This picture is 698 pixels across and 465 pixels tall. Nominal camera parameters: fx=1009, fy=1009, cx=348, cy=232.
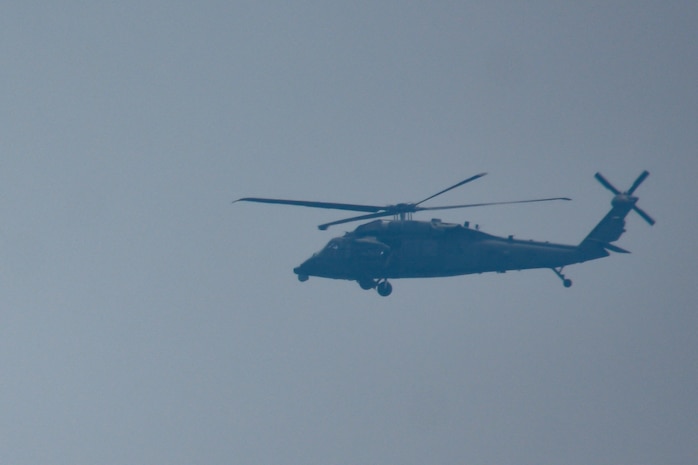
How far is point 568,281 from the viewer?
175 feet

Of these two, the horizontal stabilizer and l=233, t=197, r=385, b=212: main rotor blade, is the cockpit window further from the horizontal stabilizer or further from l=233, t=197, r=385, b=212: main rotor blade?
the horizontal stabilizer

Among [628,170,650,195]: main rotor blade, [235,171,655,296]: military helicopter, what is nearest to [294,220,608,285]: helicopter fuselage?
[235,171,655,296]: military helicopter

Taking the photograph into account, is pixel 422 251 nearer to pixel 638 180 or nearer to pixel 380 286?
pixel 380 286

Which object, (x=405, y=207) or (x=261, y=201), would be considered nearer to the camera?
(x=261, y=201)

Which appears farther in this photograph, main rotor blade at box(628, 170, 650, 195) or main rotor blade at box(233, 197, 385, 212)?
main rotor blade at box(628, 170, 650, 195)

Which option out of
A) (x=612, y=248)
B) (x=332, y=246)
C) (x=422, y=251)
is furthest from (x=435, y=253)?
(x=612, y=248)

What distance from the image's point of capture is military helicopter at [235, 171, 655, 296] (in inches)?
2078

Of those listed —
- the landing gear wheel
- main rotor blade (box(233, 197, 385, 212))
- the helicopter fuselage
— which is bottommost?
the landing gear wheel

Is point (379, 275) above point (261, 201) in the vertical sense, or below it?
below

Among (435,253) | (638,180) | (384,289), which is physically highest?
(638,180)

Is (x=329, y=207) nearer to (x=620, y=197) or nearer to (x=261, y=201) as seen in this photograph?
(x=261, y=201)

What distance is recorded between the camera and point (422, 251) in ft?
173

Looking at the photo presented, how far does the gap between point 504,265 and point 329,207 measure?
9.78m

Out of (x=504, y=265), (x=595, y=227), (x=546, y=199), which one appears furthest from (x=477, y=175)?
(x=595, y=227)
